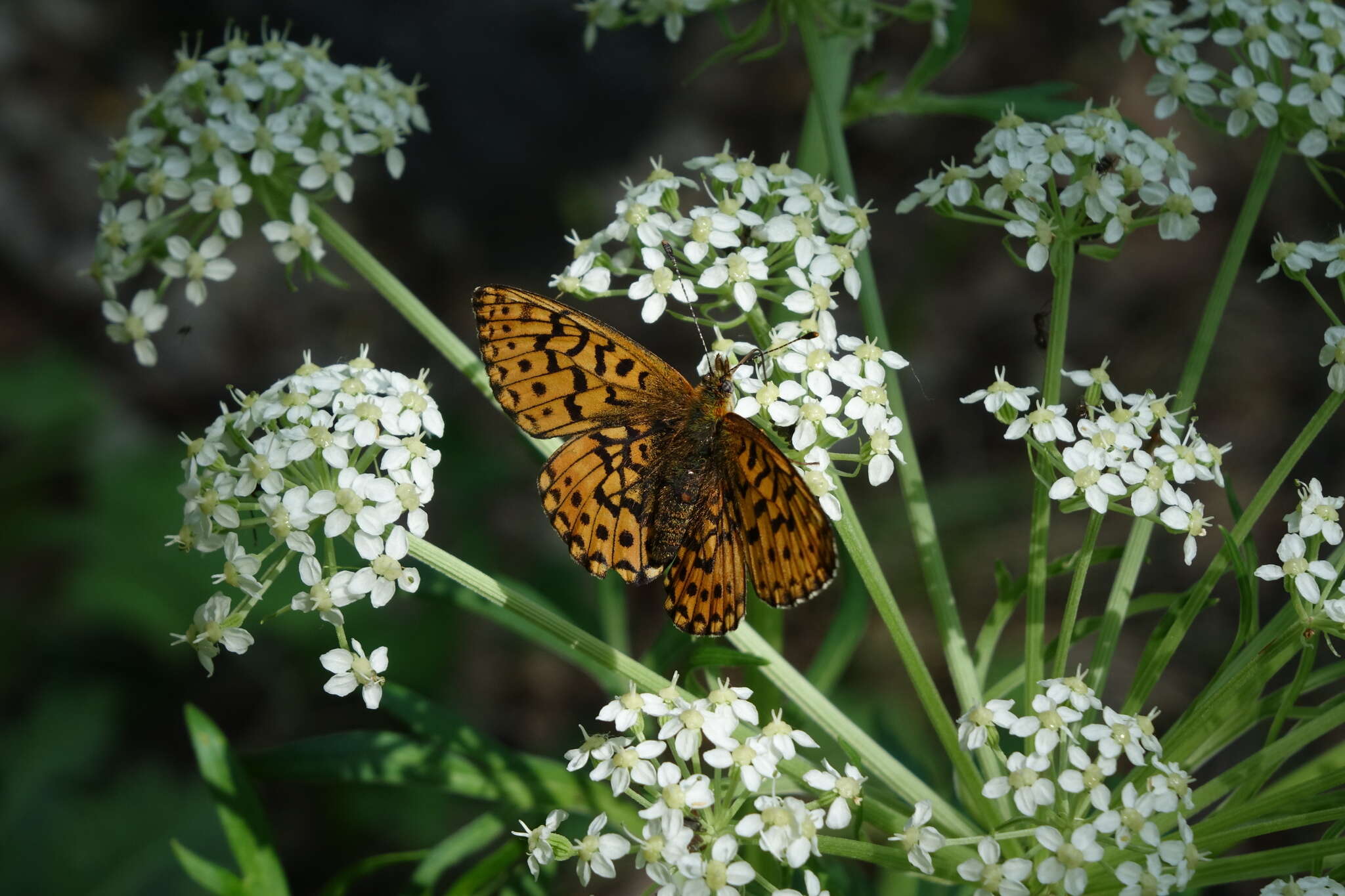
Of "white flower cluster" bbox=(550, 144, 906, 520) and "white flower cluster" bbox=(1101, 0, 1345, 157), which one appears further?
"white flower cluster" bbox=(1101, 0, 1345, 157)

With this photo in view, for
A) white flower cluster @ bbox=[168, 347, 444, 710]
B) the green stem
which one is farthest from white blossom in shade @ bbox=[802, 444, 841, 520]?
white flower cluster @ bbox=[168, 347, 444, 710]

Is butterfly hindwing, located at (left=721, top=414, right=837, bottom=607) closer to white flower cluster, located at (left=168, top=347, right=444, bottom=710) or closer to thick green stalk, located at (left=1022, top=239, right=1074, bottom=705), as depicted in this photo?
thick green stalk, located at (left=1022, top=239, right=1074, bottom=705)

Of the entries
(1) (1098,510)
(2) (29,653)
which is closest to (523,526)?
(2) (29,653)

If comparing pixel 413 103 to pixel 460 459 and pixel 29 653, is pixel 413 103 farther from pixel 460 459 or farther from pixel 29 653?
pixel 29 653

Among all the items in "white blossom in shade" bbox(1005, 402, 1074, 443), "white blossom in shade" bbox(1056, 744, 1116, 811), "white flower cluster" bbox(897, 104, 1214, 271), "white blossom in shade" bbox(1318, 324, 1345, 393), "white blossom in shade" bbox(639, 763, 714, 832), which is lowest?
"white blossom in shade" bbox(639, 763, 714, 832)

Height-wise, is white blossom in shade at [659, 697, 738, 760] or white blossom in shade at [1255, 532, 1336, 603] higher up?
white blossom in shade at [1255, 532, 1336, 603]

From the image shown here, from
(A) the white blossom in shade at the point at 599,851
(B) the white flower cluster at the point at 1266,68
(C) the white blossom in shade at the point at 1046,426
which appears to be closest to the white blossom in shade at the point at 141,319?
(A) the white blossom in shade at the point at 599,851

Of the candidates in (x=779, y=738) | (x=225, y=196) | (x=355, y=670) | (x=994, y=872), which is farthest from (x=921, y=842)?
(x=225, y=196)
